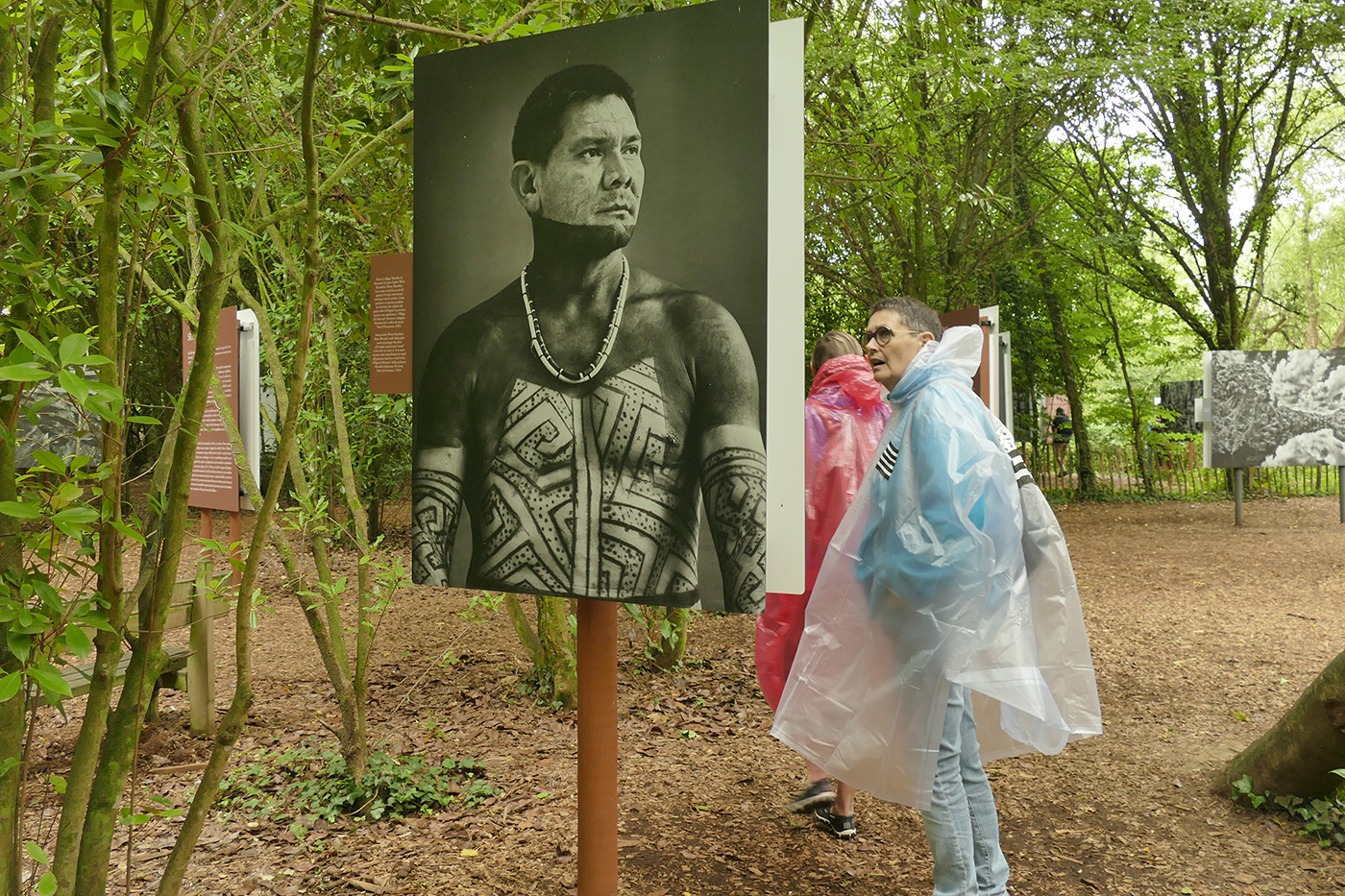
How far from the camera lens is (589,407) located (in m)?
1.81

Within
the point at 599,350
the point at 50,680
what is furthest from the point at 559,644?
the point at 50,680

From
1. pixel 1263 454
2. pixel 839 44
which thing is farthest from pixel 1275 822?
pixel 1263 454

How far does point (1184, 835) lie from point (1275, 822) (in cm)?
33

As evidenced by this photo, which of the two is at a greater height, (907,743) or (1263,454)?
(1263,454)

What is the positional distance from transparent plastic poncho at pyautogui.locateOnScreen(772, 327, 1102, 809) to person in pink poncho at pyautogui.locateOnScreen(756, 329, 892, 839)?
65 cm

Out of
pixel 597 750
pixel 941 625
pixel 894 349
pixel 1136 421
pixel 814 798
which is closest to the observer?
pixel 597 750

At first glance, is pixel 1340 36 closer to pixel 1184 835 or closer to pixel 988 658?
pixel 1184 835

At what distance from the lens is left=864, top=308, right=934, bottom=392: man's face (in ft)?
8.39

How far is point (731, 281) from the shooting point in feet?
5.55

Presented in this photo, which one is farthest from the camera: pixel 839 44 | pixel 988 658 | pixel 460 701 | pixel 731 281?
pixel 839 44

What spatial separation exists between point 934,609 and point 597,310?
1.16 metres

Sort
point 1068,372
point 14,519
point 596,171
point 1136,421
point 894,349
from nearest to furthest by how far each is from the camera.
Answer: point 14,519 < point 596,171 < point 894,349 < point 1068,372 < point 1136,421

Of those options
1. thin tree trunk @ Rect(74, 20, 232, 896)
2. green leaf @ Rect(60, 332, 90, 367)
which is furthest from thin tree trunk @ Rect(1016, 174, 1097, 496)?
green leaf @ Rect(60, 332, 90, 367)

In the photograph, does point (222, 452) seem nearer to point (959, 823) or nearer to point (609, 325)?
point (609, 325)
